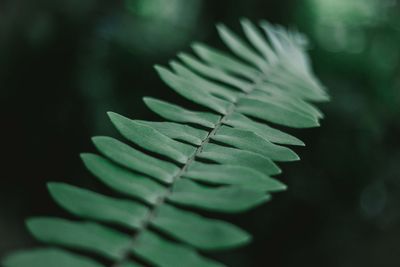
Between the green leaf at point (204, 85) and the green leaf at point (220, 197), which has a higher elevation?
the green leaf at point (204, 85)

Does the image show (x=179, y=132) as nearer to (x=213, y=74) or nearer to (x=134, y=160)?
(x=134, y=160)

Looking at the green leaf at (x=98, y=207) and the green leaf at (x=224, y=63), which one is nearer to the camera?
the green leaf at (x=98, y=207)

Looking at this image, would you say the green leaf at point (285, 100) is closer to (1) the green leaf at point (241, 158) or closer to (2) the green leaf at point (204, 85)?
(2) the green leaf at point (204, 85)

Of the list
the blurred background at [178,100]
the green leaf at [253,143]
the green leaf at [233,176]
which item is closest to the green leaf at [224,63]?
the green leaf at [253,143]

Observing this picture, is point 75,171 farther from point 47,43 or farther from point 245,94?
point 245,94

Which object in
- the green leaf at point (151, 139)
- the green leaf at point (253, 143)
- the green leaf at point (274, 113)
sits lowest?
the green leaf at point (151, 139)

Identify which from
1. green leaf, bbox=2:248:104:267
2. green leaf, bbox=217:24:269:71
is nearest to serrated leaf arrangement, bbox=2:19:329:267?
green leaf, bbox=2:248:104:267

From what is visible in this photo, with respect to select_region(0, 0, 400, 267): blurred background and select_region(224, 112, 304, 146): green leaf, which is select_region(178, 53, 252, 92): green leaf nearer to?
select_region(224, 112, 304, 146): green leaf
